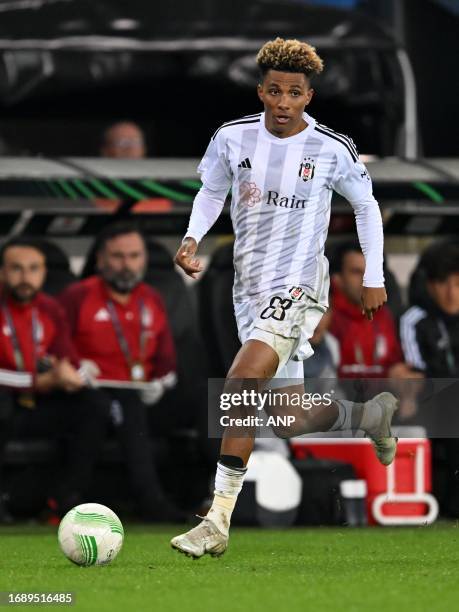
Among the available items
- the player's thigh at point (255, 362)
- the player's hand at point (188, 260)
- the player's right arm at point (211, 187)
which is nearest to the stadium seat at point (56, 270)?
the player's right arm at point (211, 187)

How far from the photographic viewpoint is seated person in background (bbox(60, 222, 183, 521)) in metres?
11.0

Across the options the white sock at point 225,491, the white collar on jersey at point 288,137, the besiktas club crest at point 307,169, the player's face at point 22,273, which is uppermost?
the white collar on jersey at point 288,137

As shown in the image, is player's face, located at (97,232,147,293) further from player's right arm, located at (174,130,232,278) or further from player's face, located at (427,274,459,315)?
player's right arm, located at (174,130,232,278)

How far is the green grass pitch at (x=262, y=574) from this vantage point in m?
6.07

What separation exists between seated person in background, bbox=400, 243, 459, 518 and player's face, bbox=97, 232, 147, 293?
1693 millimetres

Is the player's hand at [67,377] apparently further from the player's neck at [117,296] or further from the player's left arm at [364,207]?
the player's left arm at [364,207]

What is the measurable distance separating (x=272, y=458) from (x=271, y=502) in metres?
0.26

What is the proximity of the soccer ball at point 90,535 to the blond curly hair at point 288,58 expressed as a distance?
199 cm

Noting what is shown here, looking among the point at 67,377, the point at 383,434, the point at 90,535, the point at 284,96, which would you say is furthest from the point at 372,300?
the point at 67,377

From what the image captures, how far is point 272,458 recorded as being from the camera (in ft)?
33.9

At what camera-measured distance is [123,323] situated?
11133mm

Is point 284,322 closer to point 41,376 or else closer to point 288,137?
point 288,137

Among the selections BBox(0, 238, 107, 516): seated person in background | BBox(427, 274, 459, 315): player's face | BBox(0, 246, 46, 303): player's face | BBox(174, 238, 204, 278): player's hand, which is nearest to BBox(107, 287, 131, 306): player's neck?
BBox(0, 238, 107, 516): seated person in background

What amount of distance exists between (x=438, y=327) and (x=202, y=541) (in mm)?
4249
